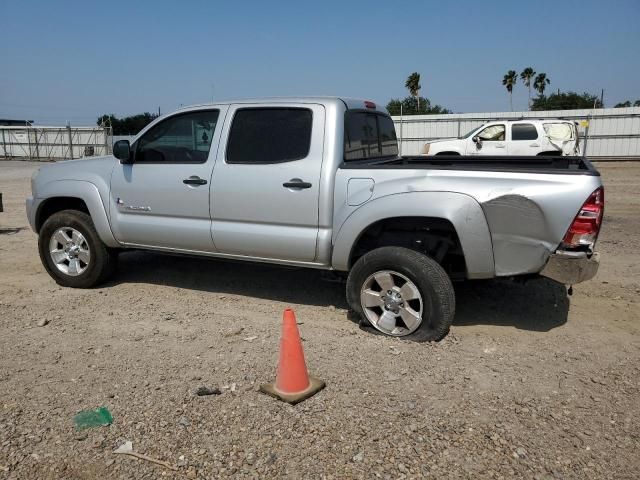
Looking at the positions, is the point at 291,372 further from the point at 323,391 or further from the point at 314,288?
the point at 314,288

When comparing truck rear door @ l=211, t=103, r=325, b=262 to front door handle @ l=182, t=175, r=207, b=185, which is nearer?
truck rear door @ l=211, t=103, r=325, b=262

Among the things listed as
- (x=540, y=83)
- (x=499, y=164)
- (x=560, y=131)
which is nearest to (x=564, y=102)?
(x=540, y=83)

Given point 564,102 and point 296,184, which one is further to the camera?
point 564,102

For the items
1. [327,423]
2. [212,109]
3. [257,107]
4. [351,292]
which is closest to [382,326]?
[351,292]

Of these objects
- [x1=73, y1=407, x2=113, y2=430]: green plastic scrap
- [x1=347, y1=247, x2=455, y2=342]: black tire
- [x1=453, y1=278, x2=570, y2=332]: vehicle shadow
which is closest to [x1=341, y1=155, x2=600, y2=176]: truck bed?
[x1=347, y1=247, x2=455, y2=342]: black tire

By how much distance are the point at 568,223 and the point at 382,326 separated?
1.59 meters

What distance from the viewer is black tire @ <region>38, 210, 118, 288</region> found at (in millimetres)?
5738

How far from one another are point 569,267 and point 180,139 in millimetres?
3623

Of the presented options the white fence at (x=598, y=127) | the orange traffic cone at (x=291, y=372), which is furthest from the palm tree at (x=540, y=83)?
the orange traffic cone at (x=291, y=372)

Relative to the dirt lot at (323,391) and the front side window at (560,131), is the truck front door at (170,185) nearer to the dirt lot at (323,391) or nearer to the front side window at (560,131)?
the dirt lot at (323,391)

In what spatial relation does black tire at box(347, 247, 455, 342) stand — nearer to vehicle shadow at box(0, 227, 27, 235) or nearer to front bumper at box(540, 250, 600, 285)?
front bumper at box(540, 250, 600, 285)

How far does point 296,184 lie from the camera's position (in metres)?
4.67

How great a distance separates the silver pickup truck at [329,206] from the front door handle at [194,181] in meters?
0.02

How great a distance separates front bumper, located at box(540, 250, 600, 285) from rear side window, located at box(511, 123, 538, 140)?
13.3 metres
